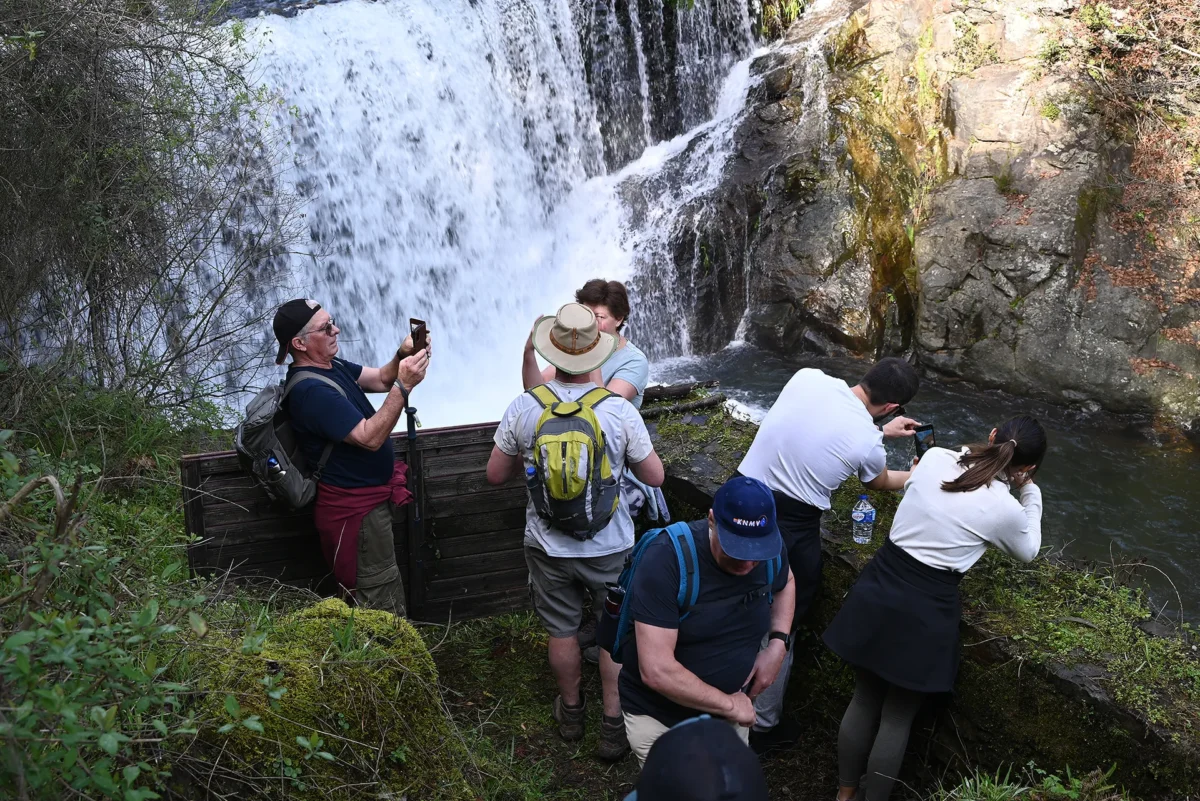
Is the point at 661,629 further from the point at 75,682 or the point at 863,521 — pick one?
the point at 863,521

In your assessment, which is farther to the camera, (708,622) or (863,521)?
(863,521)

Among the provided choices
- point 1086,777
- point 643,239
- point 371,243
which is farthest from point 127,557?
point 643,239

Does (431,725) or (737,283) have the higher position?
(431,725)

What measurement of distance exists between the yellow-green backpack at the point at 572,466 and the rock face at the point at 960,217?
888 cm

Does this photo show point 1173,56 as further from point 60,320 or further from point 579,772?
point 60,320

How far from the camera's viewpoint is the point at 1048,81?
37.0 feet

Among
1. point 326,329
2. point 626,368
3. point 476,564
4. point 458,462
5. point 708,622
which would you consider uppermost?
point 326,329

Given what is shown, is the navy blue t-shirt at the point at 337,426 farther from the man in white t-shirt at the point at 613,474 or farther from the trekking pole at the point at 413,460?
the man in white t-shirt at the point at 613,474

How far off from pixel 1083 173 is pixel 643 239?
560 centimetres

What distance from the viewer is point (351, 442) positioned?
399 cm

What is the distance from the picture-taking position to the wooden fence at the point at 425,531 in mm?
4387

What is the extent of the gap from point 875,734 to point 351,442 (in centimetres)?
251

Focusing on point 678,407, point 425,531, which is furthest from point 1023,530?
point 425,531

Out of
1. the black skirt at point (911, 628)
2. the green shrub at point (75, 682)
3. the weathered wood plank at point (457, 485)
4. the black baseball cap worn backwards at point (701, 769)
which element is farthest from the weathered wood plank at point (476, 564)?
the black baseball cap worn backwards at point (701, 769)
